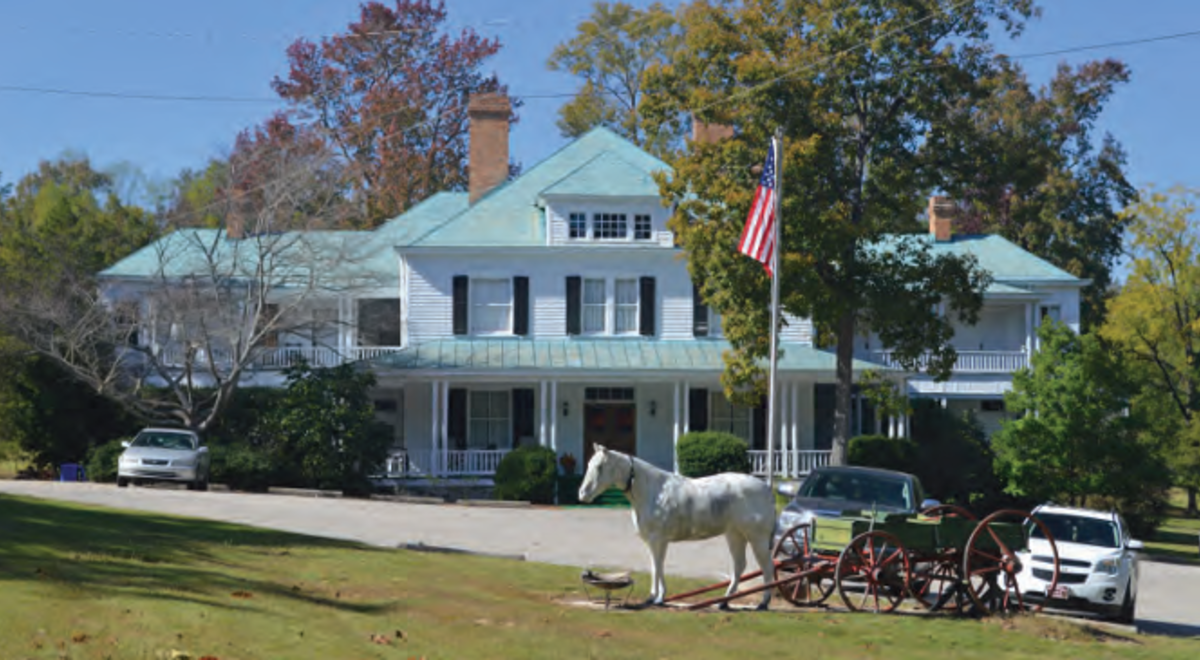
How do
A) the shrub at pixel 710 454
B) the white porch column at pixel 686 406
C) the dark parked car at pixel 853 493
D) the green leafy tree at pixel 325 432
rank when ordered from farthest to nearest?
the white porch column at pixel 686 406, the shrub at pixel 710 454, the green leafy tree at pixel 325 432, the dark parked car at pixel 853 493

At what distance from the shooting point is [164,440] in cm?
3625

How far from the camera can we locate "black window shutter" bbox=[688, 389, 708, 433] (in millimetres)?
44656

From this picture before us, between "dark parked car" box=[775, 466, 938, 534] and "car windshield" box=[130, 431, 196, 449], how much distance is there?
59.0 ft

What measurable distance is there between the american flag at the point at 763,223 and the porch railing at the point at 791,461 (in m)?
15.8

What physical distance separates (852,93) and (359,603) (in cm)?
2470

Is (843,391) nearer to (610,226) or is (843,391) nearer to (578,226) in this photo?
(610,226)

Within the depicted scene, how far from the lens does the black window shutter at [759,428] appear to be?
4516 centimetres

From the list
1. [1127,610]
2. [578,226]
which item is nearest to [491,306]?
[578,226]

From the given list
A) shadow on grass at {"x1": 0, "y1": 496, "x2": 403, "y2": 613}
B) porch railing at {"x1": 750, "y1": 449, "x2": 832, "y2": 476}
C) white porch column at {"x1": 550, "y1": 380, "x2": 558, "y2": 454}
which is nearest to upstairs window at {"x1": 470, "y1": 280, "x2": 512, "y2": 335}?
white porch column at {"x1": 550, "y1": 380, "x2": 558, "y2": 454}

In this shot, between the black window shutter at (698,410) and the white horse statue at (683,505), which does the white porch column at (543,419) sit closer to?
the black window shutter at (698,410)

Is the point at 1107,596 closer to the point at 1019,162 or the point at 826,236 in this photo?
the point at 826,236

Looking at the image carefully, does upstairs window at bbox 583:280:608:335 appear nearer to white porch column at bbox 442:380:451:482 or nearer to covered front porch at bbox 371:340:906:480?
covered front porch at bbox 371:340:906:480

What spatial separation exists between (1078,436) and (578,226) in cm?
1525

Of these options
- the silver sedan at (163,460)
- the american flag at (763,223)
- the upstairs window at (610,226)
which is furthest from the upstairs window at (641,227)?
the american flag at (763,223)
